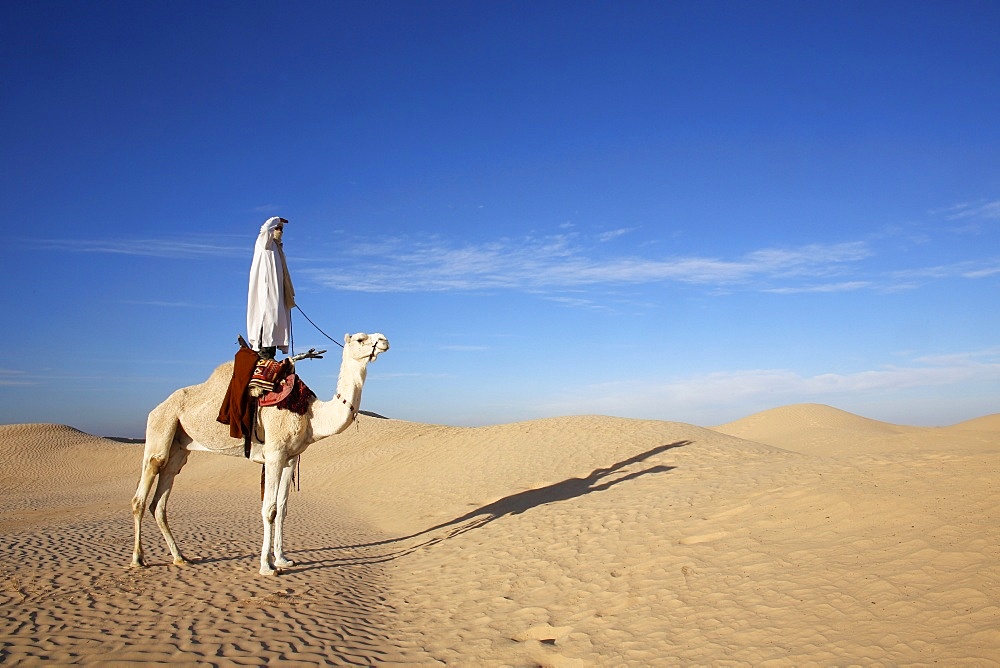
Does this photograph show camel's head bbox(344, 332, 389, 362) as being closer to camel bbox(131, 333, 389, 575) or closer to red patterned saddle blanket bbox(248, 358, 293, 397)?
camel bbox(131, 333, 389, 575)

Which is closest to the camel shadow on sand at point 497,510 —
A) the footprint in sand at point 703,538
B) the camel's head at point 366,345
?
the camel's head at point 366,345

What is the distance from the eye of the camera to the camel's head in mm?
10164

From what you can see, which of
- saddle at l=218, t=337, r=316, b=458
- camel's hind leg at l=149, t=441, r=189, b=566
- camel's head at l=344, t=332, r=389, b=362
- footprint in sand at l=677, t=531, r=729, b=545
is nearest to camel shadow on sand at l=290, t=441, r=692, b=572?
camel's hind leg at l=149, t=441, r=189, b=566

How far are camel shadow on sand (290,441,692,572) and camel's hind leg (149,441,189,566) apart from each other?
2.04 metres

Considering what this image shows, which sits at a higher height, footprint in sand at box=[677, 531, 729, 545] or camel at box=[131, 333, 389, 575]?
camel at box=[131, 333, 389, 575]

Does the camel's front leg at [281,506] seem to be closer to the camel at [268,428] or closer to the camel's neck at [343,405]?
the camel at [268,428]

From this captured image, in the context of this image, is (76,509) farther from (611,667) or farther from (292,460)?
(611,667)

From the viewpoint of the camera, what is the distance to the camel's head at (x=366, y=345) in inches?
400

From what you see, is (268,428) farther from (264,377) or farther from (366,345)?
(366,345)

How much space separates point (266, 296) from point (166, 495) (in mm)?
3876

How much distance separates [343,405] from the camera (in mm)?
10211

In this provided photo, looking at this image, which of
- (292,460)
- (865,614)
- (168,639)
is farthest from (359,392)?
(865,614)

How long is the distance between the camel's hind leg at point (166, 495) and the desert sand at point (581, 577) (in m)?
0.38

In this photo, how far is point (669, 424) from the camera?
2614 centimetres
